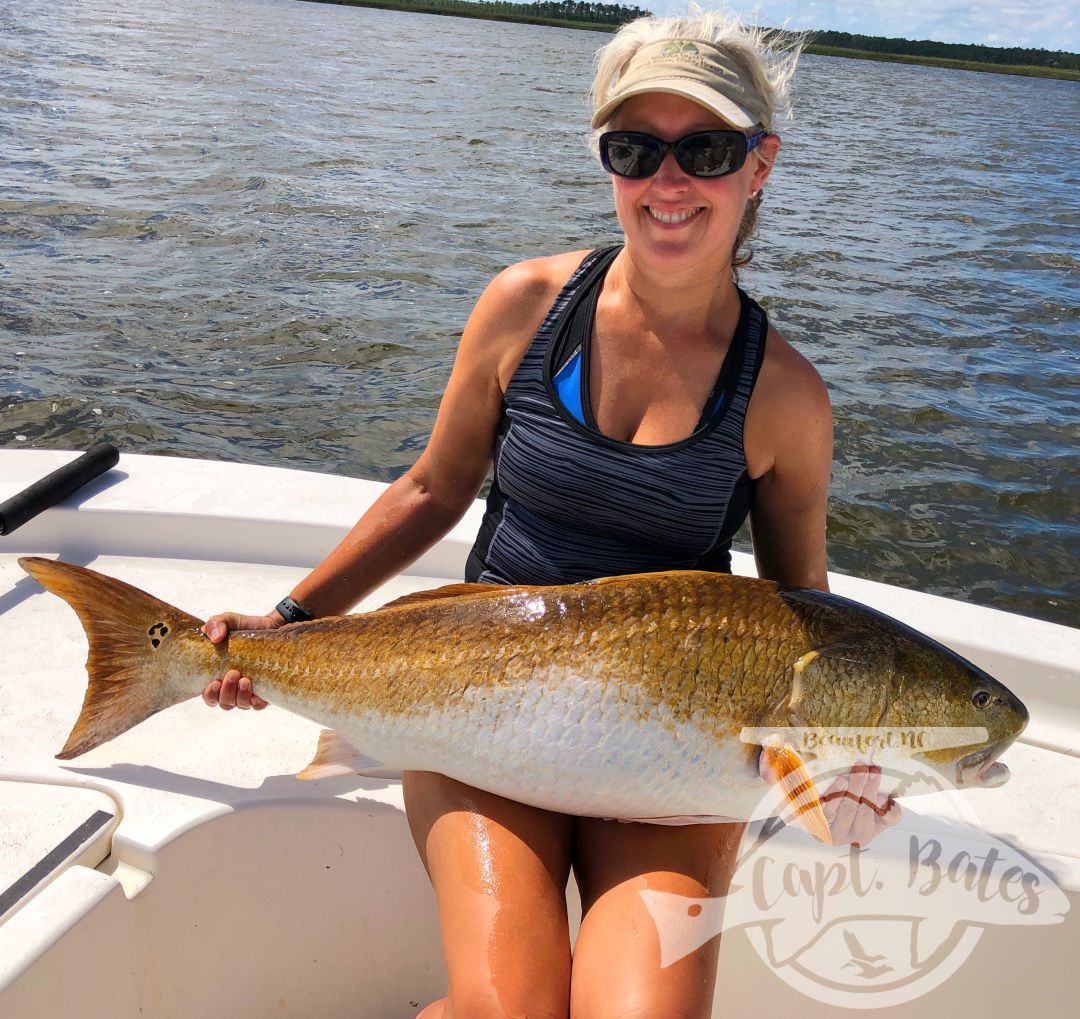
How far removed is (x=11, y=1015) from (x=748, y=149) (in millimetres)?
2366

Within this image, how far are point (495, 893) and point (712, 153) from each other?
65.6 inches

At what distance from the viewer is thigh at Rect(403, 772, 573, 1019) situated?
2.06 meters

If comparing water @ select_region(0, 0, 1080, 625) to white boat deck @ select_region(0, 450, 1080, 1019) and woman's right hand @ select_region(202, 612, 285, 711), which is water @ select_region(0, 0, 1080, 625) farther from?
woman's right hand @ select_region(202, 612, 285, 711)

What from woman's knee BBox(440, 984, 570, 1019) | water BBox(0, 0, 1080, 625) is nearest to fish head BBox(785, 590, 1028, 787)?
woman's knee BBox(440, 984, 570, 1019)

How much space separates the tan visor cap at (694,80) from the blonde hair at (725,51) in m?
0.04

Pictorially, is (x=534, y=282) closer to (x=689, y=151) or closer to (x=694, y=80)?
(x=689, y=151)

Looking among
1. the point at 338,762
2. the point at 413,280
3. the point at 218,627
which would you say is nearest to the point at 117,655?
the point at 218,627

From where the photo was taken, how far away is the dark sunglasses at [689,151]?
2.48 meters

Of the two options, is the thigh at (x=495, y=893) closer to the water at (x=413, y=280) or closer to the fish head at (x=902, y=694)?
the fish head at (x=902, y=694)

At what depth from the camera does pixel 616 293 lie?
2.75 meters

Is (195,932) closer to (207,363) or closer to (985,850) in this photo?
(985,850)

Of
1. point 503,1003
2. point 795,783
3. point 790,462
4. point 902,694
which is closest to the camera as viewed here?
point 503,1003

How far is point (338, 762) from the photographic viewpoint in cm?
247

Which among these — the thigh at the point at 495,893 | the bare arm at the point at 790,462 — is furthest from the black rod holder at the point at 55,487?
the bare arm at the point at 790,462
